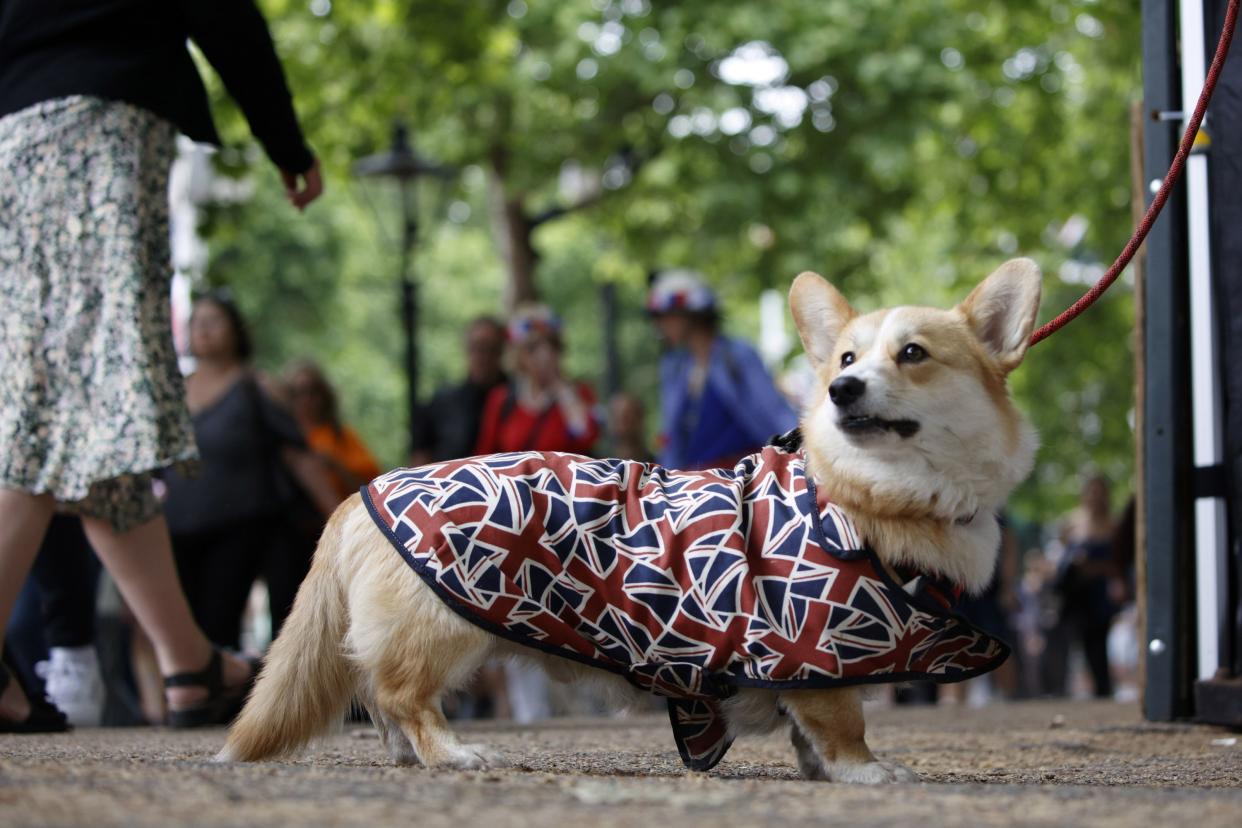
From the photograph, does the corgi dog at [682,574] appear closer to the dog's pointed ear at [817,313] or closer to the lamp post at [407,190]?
the dog's pointed ear at [817,313]

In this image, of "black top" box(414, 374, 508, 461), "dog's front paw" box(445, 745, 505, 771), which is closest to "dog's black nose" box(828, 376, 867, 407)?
"dog's front paw" box(445, 745, 505, 771)

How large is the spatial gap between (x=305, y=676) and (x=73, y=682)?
2208 millimetres

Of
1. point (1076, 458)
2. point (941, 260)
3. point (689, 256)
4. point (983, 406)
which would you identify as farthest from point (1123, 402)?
point (983, 406)

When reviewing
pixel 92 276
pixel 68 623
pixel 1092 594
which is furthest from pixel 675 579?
pixel 1092 594

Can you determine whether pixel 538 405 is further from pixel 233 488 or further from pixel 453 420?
pixel 233 488

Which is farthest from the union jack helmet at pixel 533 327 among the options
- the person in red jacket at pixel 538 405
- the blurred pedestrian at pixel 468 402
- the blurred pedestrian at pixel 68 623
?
the blurred pedestrian at pixel 68 623

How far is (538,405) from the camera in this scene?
8.62 metres

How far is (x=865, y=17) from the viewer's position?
14094 millimetres

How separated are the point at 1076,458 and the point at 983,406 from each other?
1774cm

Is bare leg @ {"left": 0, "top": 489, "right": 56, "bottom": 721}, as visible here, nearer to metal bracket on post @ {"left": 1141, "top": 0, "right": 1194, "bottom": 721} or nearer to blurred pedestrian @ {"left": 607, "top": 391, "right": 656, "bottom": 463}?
metal bracket on post @ {"left": 1141, "top": 0, "right": 1194, "bottom": 721}

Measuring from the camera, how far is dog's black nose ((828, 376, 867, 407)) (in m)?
3.54

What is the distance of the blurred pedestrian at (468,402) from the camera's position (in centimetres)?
933

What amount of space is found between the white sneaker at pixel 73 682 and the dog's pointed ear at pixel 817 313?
9.66ft

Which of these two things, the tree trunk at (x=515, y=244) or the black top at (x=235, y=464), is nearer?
the black top at (x=235, y=464)
